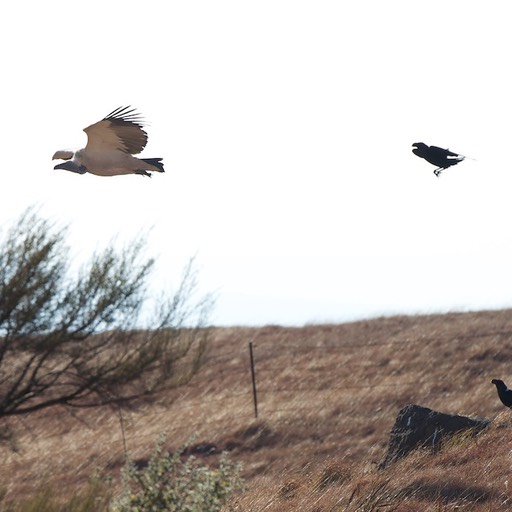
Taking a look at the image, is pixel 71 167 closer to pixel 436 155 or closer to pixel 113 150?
pixel 113 150

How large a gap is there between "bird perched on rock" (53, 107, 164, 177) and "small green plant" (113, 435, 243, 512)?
5025mm

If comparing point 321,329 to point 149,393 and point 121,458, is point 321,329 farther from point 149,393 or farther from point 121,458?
point 149,393

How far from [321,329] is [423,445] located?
80.3 ft

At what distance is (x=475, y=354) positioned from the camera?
85.6 ft

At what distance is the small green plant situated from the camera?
6.77m

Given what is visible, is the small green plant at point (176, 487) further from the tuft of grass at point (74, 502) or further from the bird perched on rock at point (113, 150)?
the bird perched on rock at point (113, 150)

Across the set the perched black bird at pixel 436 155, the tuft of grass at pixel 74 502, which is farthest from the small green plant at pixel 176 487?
the perched black bird at pixel 436 155

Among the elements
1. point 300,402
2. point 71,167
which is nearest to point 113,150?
point 71,167

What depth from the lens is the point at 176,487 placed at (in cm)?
689

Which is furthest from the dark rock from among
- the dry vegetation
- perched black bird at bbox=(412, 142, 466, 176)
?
perched black bird at bbox=(412, 142, 466, 176)

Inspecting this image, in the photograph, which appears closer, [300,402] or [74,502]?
[74,502]

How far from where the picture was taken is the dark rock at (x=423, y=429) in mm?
10930

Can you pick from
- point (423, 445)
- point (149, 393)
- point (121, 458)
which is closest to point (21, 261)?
point (149, 393)

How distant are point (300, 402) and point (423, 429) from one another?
1414cm
